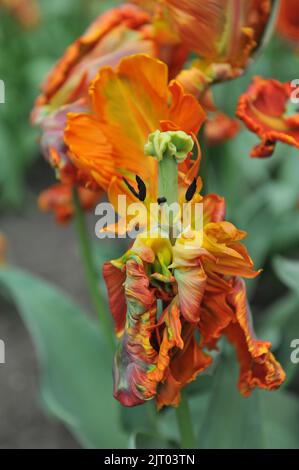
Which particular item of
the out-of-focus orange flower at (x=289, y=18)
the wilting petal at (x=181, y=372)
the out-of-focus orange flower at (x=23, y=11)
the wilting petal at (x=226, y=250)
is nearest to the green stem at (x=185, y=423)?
the wilting petal at (x=181, y=372)

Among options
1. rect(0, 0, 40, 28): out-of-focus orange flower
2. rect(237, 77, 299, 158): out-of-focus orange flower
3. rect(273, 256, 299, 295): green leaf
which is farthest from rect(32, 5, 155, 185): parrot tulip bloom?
rect(0, 0, 40, 28): out-of-focus orange flower

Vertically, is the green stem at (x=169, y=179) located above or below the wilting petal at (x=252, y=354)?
above

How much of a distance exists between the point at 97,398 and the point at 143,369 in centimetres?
69

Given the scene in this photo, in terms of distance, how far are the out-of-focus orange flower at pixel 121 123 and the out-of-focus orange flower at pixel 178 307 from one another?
0.09 meters

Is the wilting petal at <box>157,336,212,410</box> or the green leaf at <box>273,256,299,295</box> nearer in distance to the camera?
the wilting petal at <box>157,336,212,410</box>

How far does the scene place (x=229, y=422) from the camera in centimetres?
115

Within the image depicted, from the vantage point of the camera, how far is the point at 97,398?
4.70 ft

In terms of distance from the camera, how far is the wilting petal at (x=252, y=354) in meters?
0.81

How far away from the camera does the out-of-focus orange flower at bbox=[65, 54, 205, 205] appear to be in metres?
0.83

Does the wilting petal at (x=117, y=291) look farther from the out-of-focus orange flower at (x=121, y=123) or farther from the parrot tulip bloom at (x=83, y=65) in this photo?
the parrot tulip bloom at (x=83, y=65)

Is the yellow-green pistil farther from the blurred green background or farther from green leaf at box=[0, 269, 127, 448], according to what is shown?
green leaf at box=[0, 269, 127, 448]

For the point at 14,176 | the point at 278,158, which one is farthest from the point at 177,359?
the point at 14,176

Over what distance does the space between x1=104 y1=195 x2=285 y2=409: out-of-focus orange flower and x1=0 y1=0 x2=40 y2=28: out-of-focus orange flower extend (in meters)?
2.29
